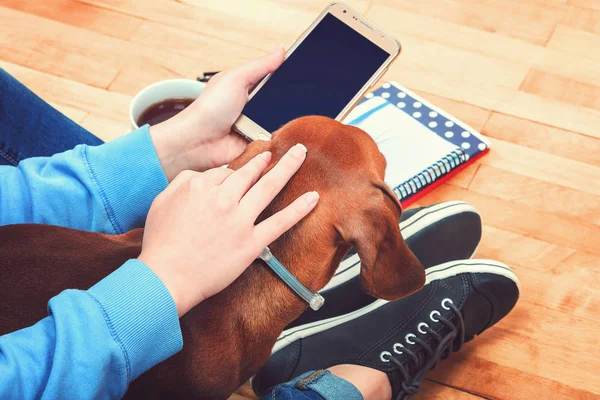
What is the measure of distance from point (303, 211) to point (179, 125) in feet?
1.75

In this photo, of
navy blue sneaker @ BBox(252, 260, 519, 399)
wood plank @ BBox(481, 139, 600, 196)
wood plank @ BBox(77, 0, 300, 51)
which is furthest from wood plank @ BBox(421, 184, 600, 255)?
wood plank @ BBox(77, 0, 300, 51)

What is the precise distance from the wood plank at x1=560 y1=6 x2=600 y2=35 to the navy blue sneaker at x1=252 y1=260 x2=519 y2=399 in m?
1.10

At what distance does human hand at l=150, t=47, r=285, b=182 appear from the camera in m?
1.55

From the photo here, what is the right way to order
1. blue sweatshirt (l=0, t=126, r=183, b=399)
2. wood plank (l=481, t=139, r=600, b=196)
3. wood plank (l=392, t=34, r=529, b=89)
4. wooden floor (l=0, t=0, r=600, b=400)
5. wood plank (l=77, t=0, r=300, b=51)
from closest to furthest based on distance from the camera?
blue sweatshirt (l=0, t=126, r=183, b=399)
wooden floor (l=0, t=0, r=600, b=400)
wood plank (l=481, t=139, r=600, b=196)
wood plank (l=392, t=34, r=529, b=89)
wood plank (l=77, t=0, r=300, b=51)

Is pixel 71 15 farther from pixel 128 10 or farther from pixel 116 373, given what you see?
pixel 116 373

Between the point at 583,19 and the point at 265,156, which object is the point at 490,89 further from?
the point at 265,156

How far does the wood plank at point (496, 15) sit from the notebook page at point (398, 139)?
1.65 feet

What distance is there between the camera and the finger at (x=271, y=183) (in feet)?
3.82

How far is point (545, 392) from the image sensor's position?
1684 millimetres

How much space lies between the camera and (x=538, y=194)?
2006mm

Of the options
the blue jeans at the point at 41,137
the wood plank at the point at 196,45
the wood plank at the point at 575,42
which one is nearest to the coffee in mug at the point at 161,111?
the blue jeans at the point at 41,137

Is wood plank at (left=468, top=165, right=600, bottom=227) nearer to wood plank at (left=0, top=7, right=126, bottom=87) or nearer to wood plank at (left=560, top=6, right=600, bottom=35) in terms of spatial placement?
wood plank at (left=560, top=6, right=600, bottom=35)

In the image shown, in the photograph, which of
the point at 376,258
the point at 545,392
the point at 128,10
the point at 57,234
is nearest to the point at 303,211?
the point at 376,258

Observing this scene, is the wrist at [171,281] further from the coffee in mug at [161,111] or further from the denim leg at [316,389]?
the coffee in mug at [161,111]
